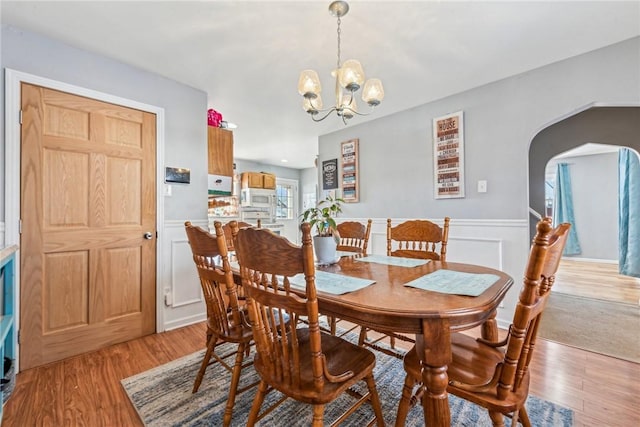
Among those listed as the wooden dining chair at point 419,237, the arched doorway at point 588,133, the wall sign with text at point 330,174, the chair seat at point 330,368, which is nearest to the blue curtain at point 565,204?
the arched doorway at point 588,133

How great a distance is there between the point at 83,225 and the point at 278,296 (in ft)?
6.79

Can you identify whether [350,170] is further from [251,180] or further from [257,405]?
[257,405]

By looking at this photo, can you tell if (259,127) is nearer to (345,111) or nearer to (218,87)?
(218,87)

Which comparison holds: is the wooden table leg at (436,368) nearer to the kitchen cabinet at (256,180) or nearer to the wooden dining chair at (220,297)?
the wooden dining chair at (220,297)

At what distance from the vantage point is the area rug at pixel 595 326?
2100mm

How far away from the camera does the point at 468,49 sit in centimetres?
211

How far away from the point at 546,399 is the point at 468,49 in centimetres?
236

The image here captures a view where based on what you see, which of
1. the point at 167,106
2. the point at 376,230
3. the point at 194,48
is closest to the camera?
the point at 194,48

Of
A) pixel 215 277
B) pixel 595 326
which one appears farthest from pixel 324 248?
pixel 595 326

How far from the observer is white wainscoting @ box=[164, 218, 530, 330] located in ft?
8.27

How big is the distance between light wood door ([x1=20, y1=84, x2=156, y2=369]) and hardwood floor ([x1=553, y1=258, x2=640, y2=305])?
4776mm

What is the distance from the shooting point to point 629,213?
3889 millimetres

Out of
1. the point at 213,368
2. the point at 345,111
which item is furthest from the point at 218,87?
the point at 213,368

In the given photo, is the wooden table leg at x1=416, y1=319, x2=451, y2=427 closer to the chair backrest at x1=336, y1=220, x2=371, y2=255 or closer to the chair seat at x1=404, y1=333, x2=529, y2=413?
the chair seat at x1=404, y1=333, x2=529, y2=413
